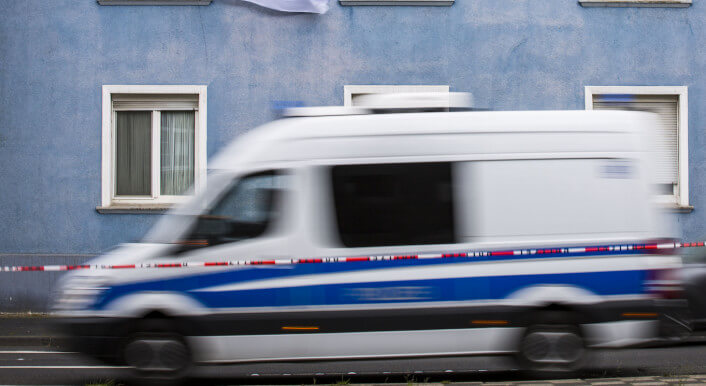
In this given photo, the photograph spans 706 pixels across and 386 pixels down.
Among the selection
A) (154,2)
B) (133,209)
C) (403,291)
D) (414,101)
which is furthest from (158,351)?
(154,2)

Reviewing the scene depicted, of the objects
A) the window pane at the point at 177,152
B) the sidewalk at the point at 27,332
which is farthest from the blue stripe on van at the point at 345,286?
the window pane at the point at 177,152

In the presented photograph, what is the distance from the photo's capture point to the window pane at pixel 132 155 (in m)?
13.9

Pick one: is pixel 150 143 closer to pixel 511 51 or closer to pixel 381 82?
pixel 381 82

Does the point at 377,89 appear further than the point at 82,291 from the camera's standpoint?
Yes

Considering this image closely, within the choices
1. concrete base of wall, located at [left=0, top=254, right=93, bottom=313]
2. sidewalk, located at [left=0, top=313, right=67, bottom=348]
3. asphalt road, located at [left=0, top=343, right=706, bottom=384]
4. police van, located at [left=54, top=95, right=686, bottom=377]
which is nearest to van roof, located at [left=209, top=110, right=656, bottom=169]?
police van, located at [left=54, top=95, right=686, bottom=377]

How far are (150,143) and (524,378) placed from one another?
8492 millimetres

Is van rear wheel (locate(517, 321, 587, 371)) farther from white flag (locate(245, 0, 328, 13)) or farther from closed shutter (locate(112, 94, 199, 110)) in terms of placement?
closed shutter (locate(112, 94, 199, 110))

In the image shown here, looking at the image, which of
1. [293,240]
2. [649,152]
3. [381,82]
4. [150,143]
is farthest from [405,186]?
[150,143]

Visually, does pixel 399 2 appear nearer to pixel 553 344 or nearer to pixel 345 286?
pixel 345 286

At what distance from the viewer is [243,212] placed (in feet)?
23.1

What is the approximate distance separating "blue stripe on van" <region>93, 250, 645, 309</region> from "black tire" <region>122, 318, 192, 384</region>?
1.02 feet

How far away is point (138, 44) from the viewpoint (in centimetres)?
1362

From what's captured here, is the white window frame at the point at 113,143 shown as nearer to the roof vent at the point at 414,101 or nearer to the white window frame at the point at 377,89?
the white window frame at the point at 377,89

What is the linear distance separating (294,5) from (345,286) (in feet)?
25.1
